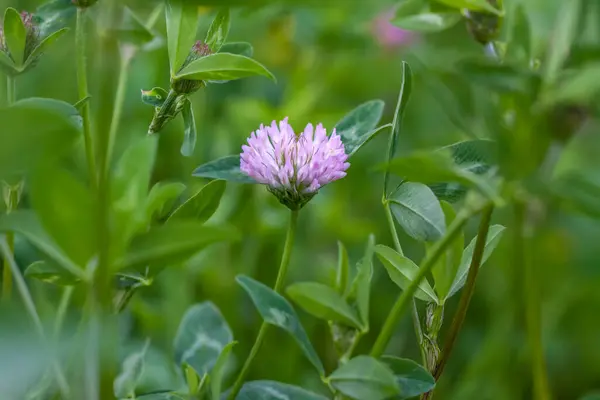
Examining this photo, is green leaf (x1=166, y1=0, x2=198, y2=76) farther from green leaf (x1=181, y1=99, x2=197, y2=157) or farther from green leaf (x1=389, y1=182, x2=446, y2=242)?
green leaf (x1=389, y1=182, x2=446, y2=242)

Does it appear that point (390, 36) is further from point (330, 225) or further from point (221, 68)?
point (221, 68)

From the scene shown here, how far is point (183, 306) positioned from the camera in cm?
88

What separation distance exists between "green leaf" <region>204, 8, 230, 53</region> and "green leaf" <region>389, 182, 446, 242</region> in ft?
→ 0.45

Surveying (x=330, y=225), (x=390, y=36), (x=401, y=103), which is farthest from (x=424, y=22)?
(x=390, y=36)

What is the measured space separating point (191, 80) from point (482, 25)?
218mm

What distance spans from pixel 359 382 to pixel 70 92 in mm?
328

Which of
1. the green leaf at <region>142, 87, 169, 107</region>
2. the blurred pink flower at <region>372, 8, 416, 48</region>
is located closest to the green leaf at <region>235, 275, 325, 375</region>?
the green leaf at <region>142, 87, 169, 107</region>

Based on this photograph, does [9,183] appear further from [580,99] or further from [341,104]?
[341,104]

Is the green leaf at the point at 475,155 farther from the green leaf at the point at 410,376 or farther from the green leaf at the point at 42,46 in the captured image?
the green leaf at the point at 42,46

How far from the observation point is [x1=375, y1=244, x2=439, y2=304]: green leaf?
18.6 inches

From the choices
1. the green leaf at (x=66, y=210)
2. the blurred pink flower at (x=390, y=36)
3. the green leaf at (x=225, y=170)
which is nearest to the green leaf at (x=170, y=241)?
the green leaf at (x=66, y=210)

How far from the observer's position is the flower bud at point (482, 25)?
586 millimetres

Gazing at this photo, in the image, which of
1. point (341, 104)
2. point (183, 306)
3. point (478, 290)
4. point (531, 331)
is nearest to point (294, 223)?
point (531, 331)

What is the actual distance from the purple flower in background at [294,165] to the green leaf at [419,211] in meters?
0.05
